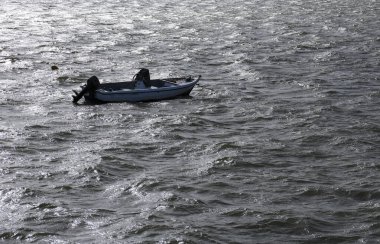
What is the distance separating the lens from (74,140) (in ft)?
Answer: 105

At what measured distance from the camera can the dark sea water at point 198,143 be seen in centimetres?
2314

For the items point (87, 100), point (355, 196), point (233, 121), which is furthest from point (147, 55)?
point (355, 196)

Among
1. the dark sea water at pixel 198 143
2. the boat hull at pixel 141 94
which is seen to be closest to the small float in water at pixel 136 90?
the boat hull at pixel 141 94

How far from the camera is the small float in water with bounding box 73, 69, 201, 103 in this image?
3838 centimetres

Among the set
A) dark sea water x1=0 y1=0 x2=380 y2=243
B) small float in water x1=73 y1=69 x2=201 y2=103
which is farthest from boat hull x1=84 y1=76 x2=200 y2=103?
dark sea water x1=0 y1=0 x2=380 y2=243

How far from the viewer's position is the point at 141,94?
38.9 m

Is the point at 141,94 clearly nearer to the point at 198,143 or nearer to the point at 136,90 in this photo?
the point at 136,90

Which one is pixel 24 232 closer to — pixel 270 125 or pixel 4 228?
pixel 4 228

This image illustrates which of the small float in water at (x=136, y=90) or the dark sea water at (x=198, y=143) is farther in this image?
the small float in water at (x=136, y=90)

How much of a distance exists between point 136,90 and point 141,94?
14.5 inches

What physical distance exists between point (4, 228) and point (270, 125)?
49.0 feet

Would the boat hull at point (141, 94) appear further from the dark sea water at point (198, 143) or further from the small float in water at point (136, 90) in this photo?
the dark sea water at point (198, 143)

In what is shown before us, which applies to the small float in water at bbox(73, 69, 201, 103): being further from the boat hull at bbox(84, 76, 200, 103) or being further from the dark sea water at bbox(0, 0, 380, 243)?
the dark sea water at bbox(0, 0, 380, 243)

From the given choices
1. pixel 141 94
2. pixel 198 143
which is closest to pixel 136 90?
pixel 141 94
